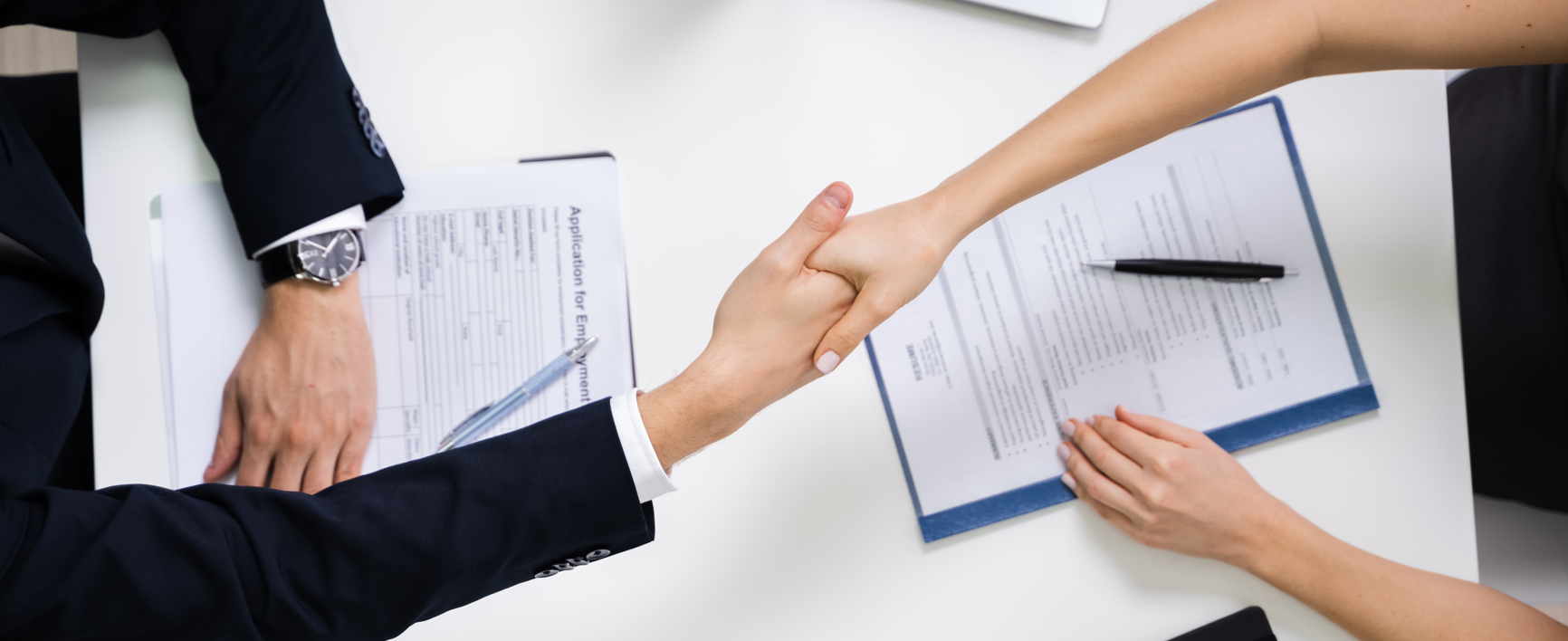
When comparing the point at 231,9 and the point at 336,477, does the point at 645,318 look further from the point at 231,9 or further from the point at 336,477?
the point at 231,9

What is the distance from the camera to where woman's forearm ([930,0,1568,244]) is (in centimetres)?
70

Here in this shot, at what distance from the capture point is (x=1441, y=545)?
858 millimetres

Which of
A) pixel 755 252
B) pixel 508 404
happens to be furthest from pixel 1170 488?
pixel 508 404

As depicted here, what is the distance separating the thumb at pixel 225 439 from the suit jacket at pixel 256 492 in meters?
0.13

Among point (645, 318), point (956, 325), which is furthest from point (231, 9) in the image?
point (956, 325)

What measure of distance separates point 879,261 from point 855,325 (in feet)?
0.21

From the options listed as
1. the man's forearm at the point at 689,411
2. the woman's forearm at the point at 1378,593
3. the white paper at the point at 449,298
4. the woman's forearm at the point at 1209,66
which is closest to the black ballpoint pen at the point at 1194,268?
the woman's forearm at the point at 1209,66

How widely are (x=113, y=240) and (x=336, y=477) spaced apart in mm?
324

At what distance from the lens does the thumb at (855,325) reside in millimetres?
726

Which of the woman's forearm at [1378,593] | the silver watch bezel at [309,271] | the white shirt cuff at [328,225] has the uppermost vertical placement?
the white shirt cuff at [328,225]

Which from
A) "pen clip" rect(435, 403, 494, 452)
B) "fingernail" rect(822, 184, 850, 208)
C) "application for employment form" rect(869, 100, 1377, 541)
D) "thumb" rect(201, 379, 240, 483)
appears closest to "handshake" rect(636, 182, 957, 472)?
"fingernail" rect(822, 184, 850, 208)

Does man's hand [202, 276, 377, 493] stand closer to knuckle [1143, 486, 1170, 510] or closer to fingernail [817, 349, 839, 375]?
fingernail [817, 349, 839, 375]

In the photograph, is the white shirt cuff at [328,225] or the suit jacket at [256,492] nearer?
the suit jacket at [256,492]

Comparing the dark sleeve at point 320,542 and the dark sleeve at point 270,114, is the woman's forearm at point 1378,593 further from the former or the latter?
the dark sleeve at point 270,114
